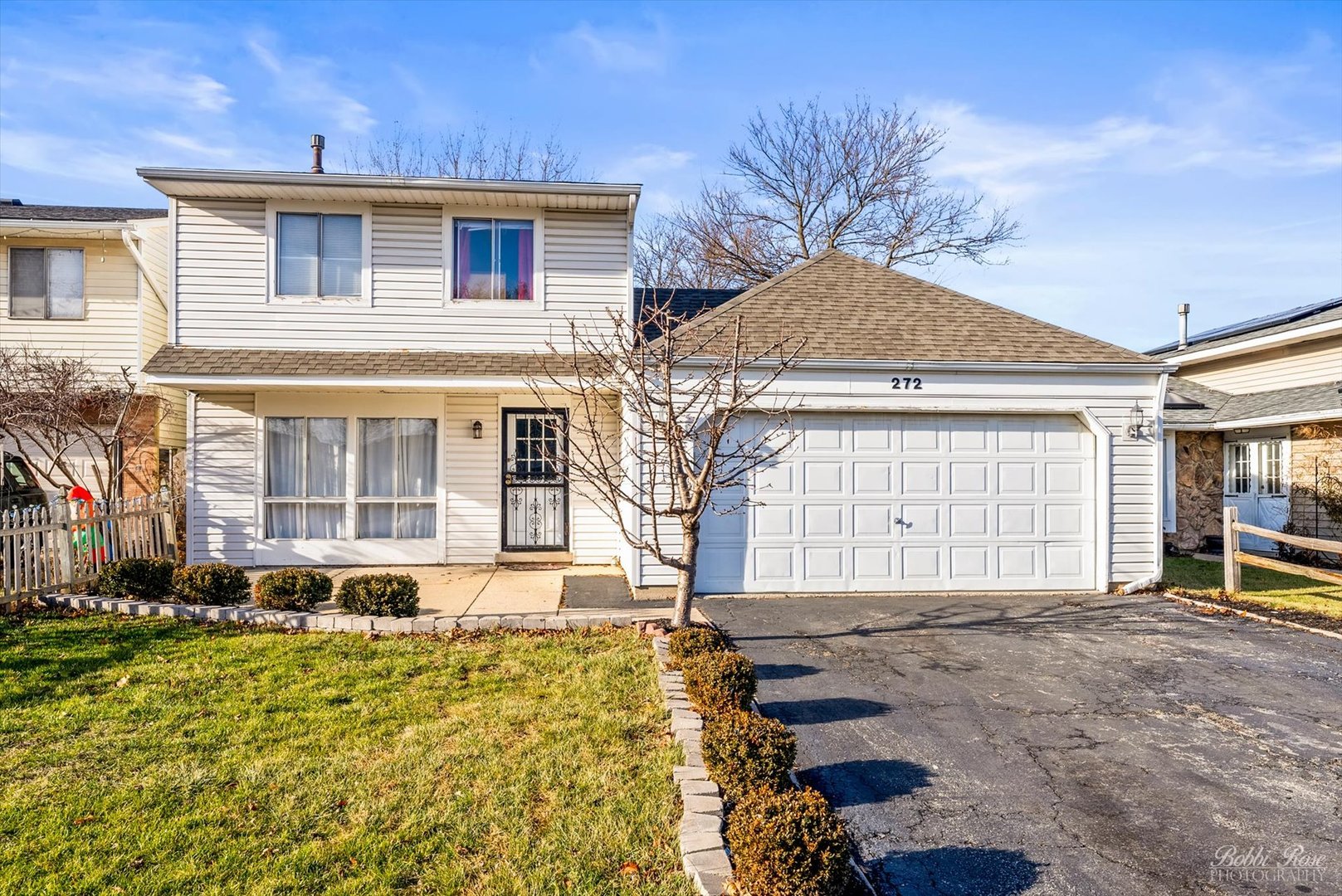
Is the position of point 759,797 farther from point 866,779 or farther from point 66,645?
point 66,645

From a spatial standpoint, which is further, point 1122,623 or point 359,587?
point 1122,623

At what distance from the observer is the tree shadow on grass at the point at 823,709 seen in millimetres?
5262

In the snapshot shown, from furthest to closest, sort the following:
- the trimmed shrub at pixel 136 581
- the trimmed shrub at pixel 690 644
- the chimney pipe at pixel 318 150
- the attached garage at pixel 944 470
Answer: the chimney pipe at pixel 318 150 → the attached garage at pixel 944 470 → the trimmed shrub at pixel 136 581 → the trimmed shrub at pixel 690 644

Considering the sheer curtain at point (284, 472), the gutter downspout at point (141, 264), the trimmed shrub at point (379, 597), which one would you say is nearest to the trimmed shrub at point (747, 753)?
the trimmed shrub at point (379, 597)

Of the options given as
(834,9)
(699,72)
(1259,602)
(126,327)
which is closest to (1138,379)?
(1259,602)

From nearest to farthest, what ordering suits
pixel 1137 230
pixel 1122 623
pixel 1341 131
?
pixel 1122 623
pixel 1341 131
pixel 1137 230

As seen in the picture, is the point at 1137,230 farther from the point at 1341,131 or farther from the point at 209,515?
the point at 209,515

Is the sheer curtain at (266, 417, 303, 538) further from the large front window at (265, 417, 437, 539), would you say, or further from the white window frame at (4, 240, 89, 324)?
the white window frame at (4, 240, 89, 324)

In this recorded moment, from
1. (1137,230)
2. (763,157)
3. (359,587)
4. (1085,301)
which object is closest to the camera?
(359,587)

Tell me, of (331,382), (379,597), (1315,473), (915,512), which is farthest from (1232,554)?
(331,382)

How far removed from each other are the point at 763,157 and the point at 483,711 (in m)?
23.3

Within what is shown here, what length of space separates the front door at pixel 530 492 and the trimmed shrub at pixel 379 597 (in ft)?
13.1

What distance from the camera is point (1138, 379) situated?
32.5 ft

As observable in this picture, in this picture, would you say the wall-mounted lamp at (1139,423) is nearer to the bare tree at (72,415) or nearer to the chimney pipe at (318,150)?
the chimney pipe at (318,150)
